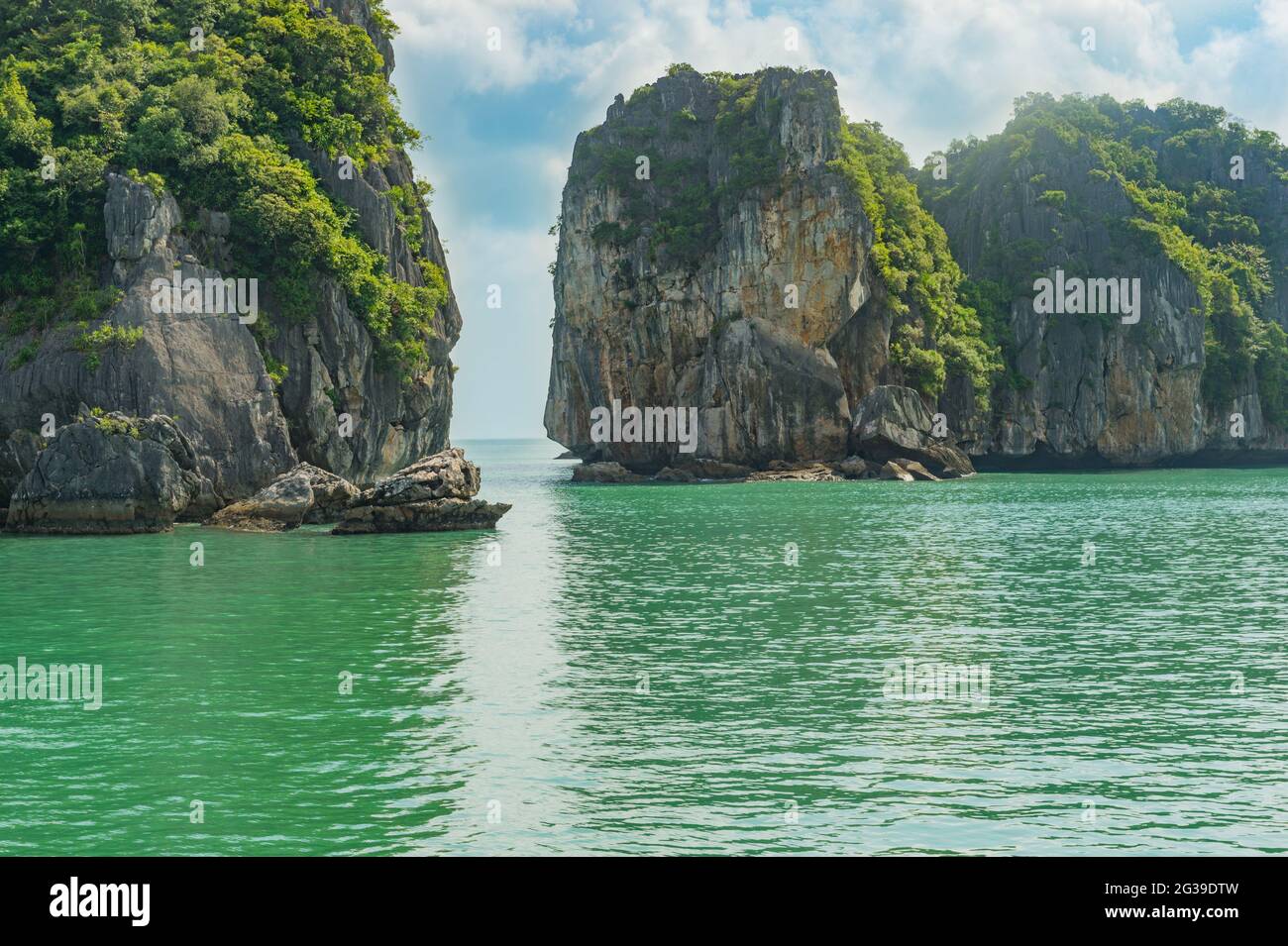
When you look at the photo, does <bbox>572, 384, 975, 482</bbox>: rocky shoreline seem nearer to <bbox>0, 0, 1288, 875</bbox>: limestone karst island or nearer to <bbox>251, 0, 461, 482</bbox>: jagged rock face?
<bbox>0, 0, 1288, 875</bbox>: limestone karst island

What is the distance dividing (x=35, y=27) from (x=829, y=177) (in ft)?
146

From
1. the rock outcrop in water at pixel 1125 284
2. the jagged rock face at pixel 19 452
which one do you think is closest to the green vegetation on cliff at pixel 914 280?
the rock outcrop in water at pixel 1125 284

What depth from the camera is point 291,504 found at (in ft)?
136

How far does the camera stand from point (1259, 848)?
33.9 ft

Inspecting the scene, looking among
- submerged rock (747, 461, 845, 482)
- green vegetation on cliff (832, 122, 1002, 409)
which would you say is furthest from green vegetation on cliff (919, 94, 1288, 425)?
submerged rock (747, 461, 845, 482)

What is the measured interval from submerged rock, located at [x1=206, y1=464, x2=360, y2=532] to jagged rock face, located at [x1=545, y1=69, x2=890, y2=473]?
38695 mm

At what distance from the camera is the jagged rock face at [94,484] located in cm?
3950

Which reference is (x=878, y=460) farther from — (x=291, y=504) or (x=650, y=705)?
(x=650, y=705)

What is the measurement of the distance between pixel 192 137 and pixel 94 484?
14.3 metres

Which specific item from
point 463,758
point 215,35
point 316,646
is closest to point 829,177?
point 215,35

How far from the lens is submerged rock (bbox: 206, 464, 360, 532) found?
41.6m

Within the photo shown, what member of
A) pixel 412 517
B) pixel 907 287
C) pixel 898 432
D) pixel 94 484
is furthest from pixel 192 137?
pixel 907 287

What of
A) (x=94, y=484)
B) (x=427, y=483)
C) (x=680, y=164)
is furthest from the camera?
(x=680, y=164)

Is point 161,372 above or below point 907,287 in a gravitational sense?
below
